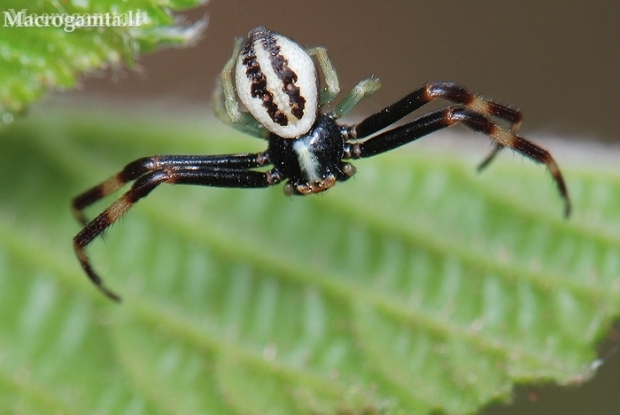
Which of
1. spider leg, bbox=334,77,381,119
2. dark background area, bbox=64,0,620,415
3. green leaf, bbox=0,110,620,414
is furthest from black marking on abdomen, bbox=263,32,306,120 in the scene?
dark background area, bbox=64,0,620,415

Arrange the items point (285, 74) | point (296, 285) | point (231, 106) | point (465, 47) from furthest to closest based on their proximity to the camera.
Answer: point (465, 47), point (296, 285), point (231, 106), point (285, 74)

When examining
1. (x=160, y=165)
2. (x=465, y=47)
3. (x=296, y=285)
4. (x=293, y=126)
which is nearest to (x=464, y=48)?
(x=465, y=47)

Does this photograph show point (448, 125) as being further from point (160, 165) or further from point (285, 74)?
point (160, 165)

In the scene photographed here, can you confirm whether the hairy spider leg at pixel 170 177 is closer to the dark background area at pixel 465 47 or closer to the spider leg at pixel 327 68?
the spider leg at pixel 327 68

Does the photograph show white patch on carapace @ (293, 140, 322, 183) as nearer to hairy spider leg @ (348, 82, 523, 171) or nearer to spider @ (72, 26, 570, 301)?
spider @ (72, 26, 570, 301)

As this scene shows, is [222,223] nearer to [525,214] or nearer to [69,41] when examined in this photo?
[69,41]

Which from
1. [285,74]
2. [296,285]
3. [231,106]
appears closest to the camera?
[285,74]
